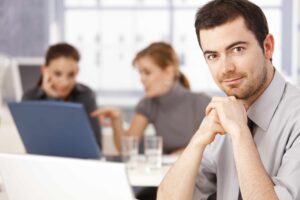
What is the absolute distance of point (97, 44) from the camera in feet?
19.0

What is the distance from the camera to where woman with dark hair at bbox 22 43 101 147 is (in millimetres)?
3223

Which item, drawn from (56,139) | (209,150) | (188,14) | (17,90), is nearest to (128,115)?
(188,14)

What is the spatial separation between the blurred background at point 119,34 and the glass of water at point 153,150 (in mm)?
3098

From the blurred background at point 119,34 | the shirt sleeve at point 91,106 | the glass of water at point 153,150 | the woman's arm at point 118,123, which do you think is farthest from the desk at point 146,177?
the blurred background at point 119,34

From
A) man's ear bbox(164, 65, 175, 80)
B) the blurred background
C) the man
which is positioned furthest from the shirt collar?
the blurred background

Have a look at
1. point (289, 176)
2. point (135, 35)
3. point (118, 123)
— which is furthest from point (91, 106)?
point (135, 35)

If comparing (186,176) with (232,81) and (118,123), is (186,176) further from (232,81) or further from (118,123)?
(118,123)

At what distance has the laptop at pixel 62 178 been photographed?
3.70 feet

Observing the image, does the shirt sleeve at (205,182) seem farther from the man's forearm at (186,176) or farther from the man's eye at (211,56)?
the man's eye at (211,56)

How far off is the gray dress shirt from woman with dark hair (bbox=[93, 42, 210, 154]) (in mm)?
1472

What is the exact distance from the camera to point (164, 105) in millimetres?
3348

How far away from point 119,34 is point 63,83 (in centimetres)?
262

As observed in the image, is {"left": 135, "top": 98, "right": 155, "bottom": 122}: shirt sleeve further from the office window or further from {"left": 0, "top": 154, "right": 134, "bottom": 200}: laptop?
the office window

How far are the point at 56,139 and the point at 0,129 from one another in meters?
1.03
